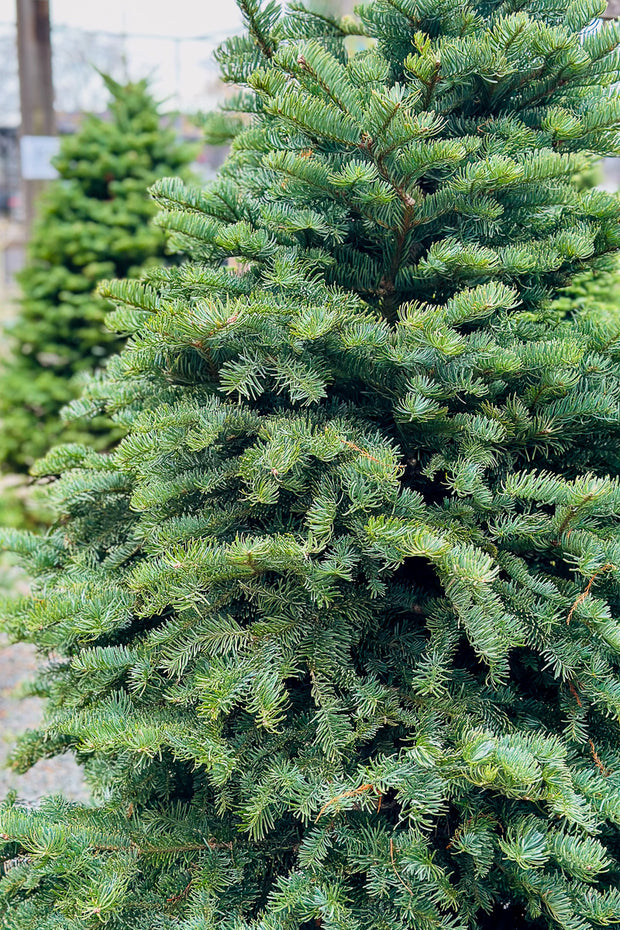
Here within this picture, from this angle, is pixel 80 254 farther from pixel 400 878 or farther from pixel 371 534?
pixel 400 878

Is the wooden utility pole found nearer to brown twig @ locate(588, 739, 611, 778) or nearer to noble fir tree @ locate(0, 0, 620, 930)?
noble fir tree @ locate(0, 0, 620, 930)

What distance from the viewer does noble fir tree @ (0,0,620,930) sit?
1326mm

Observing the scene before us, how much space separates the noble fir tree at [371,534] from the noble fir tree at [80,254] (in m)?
3.64

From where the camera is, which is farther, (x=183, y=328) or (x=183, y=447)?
(x=183, y=447)

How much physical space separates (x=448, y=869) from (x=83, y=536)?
3.51 feet

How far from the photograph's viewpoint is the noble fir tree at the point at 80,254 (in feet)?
16.9

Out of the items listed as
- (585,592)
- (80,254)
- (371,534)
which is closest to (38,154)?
(80,254)

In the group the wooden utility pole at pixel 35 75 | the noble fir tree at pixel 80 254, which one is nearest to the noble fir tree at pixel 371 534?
the noble fir tree at pixel 80 254

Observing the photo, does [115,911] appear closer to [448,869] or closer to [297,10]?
[448,869]

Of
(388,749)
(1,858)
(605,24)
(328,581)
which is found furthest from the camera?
(1,858)

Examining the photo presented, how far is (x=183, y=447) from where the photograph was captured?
1.52 m

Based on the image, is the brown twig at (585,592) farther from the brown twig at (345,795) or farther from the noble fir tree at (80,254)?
the noble fir tree at (80,254)

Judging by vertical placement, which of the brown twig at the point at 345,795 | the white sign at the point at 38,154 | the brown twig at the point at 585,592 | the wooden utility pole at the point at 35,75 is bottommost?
the brown twig at the point at 345,795

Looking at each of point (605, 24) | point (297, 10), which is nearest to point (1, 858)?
point (297, 10)
